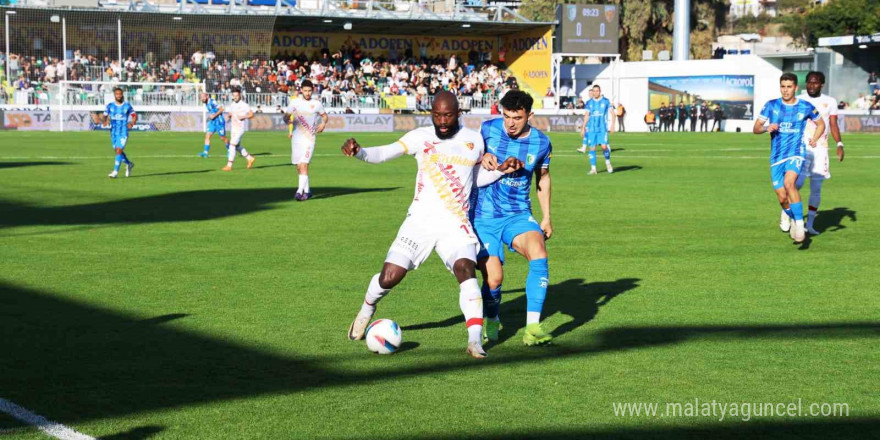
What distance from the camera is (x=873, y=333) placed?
8.45 metres

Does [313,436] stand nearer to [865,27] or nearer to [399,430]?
[399,430]

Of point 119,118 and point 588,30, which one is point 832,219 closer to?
point 119,118

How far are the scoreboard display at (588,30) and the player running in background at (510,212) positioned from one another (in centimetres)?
6468

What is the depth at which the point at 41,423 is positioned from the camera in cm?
580

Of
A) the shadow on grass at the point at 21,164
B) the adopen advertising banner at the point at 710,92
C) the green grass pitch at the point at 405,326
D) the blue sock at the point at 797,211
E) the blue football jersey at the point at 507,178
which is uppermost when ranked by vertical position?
the adopen advertising banner at the point at 710,92

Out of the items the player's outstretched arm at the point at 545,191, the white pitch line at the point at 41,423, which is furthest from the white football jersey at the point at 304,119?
the white pitch line at the point at 41,423

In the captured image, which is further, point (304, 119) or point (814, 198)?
point (304, 119)

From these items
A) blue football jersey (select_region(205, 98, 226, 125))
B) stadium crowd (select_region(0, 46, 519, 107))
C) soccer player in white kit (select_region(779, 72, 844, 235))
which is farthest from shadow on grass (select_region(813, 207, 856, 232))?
stadium crowd (select_region(0, 46, 519, 107))

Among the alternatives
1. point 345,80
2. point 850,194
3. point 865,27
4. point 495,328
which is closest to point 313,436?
point 495,328

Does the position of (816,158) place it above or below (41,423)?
above

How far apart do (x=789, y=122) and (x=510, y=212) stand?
723cm

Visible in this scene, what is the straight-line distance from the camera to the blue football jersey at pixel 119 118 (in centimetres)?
2456

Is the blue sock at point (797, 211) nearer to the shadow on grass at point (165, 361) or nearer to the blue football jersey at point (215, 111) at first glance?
the shadow on grass at point (165, 361)

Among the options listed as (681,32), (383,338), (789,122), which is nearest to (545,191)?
(383,338)
